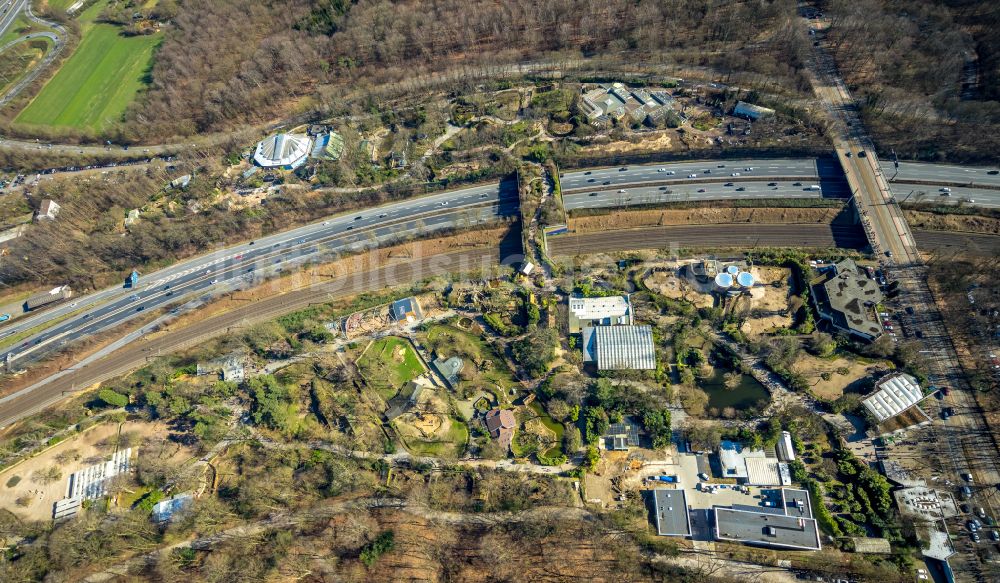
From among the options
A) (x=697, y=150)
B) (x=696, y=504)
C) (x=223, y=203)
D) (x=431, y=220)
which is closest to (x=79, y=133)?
(x=223, y=203)

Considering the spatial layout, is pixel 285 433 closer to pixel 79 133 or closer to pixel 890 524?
pixel 890 524

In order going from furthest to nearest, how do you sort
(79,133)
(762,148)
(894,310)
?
(79,133), (762,148), (894,310)

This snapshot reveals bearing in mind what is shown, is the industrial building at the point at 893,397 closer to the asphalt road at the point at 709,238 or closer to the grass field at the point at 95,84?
the asphalt road at the point at 709,238

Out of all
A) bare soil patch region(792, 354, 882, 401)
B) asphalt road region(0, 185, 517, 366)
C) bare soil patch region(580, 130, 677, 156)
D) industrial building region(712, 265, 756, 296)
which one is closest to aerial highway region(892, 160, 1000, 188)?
industrial building region(712, 265, 756, 296)

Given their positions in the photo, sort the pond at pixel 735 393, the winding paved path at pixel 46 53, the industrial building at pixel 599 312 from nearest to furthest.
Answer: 1. the pond at pixel 735 393
2. the industrial building at pixel 599 312
3. the winding paved path at pixel 46 53

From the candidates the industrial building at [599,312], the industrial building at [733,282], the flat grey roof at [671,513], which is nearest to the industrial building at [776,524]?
the flat grey roof at [671,513]

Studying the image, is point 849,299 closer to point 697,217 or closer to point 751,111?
point 697,217
